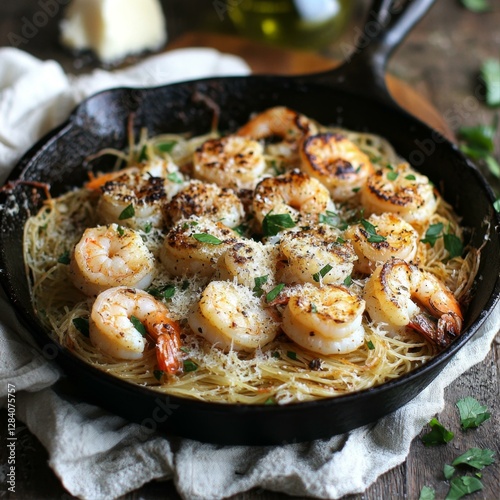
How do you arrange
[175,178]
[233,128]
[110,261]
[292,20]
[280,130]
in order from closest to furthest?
[110,261]
[175,178]
[280,130]
[233,128]
[292,20]

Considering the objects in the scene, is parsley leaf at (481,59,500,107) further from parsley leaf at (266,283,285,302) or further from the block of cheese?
parsley leaf at (266,283,285,302)

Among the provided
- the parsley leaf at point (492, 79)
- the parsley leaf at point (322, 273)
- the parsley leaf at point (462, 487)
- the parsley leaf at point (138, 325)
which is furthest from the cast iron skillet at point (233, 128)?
the parsley leaf at point (492, 79)

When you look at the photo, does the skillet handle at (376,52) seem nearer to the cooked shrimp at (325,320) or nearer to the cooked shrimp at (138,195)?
the cooked shrimp at (138,195)

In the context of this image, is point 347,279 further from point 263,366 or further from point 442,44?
point 442,44

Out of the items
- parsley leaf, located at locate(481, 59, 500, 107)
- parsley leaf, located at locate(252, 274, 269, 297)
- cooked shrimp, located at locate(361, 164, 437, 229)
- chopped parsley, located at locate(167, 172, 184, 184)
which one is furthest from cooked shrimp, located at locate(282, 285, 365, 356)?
parsley leaf, located at locate(481, 59, 500, 107)

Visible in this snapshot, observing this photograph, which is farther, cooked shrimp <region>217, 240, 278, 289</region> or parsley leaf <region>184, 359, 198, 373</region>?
cooked shrimp <region>217, 240, 278, 289</region>

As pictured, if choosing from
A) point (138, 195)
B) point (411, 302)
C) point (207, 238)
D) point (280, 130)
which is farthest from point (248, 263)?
point (280, 130)

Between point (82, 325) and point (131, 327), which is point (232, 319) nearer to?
point (131, 327)
